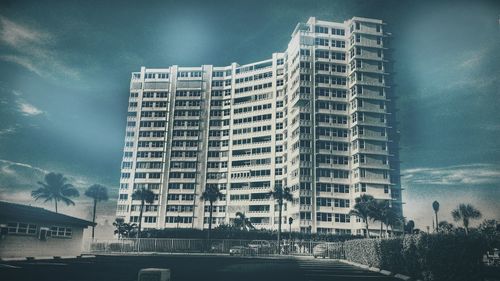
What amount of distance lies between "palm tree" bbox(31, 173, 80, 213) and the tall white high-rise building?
31.8 m

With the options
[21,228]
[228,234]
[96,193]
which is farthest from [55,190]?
[21,228]

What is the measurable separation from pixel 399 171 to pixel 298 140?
26945 mm

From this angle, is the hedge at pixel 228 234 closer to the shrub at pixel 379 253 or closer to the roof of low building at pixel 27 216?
the roof of low building at pixel 27 216

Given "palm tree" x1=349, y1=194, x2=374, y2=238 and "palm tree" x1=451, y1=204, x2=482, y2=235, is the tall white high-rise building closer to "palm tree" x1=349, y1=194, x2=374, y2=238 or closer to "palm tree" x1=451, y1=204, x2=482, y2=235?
"palm tree" x1=349, y1=194, x2=374, y2=238

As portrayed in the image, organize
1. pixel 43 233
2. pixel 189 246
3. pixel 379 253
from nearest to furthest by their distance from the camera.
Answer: pixel 379 253, pixel 43 233, pixel 189 246

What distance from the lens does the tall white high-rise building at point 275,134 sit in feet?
306

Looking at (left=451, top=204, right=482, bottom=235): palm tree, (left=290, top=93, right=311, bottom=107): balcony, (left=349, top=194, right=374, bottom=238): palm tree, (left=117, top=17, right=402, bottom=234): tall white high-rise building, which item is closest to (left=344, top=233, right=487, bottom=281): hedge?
(left=349, top=194, right=374, bottom=238): palm tree

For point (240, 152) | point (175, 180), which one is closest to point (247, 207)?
point (240, 152)

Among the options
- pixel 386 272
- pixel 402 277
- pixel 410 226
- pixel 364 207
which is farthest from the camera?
pixel 410 226

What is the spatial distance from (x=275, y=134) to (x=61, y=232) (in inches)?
3193

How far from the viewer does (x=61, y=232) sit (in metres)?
37.8

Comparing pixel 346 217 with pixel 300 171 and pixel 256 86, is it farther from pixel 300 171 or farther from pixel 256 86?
pixel 256 86

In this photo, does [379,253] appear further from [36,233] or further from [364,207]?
[364,207]

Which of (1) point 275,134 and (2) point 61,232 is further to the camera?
(1) point 275,134
